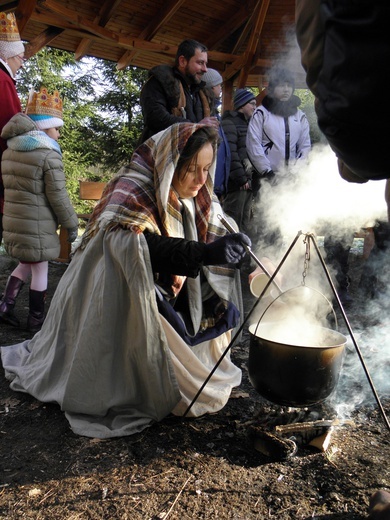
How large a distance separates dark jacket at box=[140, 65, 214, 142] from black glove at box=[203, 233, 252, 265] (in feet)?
6.92

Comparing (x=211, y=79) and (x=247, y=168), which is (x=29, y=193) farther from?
(x=247, y=168)

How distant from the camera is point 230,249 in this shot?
8.13ft

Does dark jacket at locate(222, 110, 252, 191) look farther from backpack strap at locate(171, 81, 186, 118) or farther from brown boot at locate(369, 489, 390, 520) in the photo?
brown boot at locate(369, 489, 390, 520)

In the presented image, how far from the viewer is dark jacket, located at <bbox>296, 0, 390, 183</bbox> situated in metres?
1.13

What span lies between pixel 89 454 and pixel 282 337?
1.32m

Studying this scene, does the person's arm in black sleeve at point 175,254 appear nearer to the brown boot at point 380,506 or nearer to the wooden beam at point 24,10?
the brown boot at point 380,506

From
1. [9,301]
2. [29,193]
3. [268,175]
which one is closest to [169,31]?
[268,175]

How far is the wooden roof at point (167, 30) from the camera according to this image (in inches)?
257

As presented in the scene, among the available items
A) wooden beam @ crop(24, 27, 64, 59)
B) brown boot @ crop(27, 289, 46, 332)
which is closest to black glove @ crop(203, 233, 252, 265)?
brown boot @ crop(27, 289, 46, 332)

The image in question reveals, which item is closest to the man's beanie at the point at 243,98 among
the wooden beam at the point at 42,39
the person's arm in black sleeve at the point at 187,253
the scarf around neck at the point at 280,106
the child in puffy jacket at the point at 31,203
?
the scarf around neck at the point at 280,106

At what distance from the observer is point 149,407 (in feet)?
8.48

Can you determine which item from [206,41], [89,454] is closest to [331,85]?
[89,454]

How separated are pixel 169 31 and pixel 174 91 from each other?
3.80m

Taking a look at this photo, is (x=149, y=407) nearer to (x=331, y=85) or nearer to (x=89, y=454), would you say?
(x=89, y=454)
